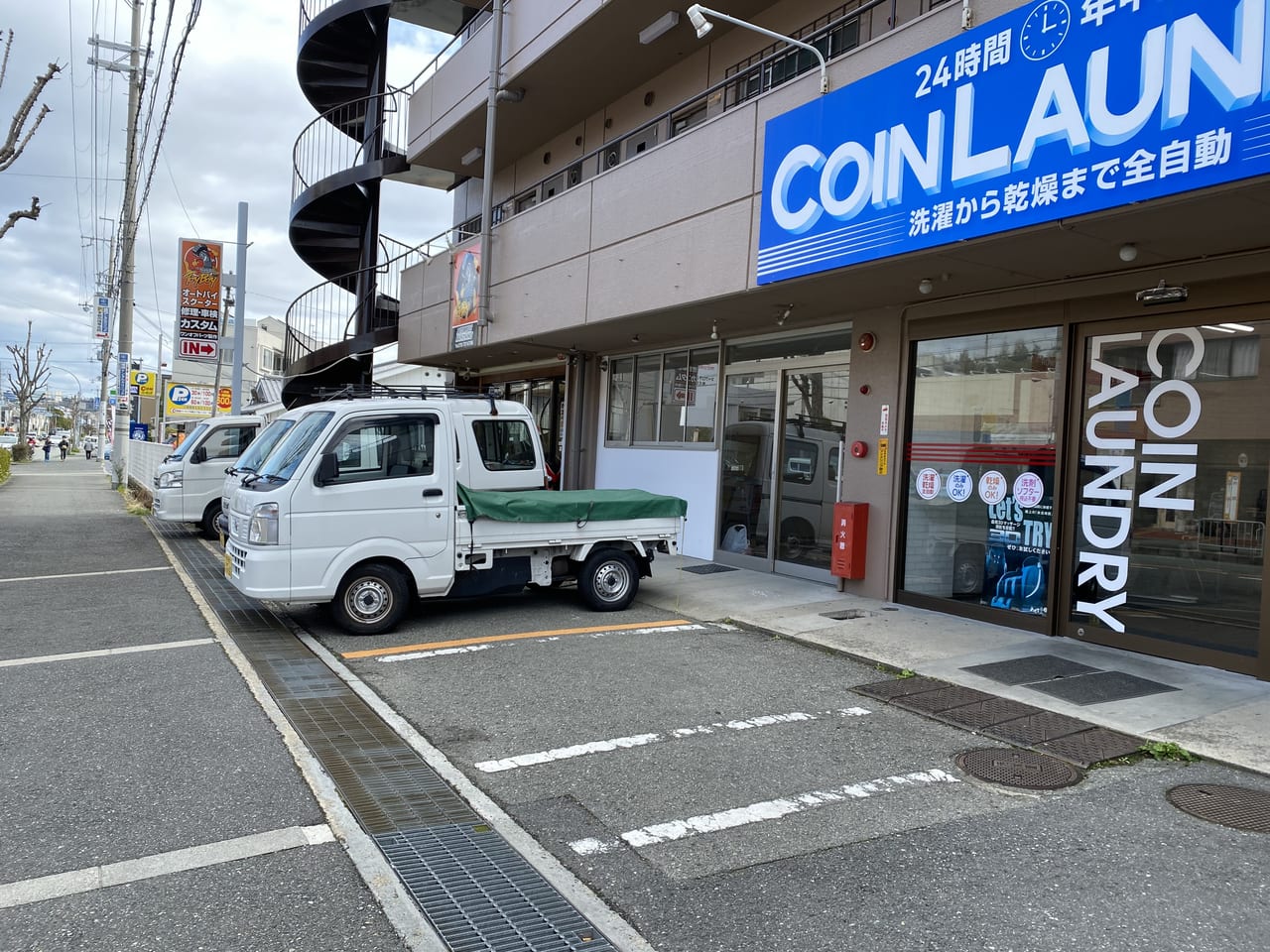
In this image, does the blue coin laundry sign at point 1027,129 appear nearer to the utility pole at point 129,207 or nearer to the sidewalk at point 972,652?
the sidewalk at point 972,652

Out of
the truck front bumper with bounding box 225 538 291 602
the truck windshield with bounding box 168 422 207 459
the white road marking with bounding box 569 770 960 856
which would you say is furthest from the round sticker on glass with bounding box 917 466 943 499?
the truck windshield with bounding box 168 422 207 459

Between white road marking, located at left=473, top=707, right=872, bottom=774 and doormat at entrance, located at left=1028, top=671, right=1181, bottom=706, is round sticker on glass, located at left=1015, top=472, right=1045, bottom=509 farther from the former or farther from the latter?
white road marking, located at left=473, top=707, right=872, bottom=774

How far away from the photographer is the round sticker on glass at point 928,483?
9.04 metres

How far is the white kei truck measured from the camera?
24.5ft

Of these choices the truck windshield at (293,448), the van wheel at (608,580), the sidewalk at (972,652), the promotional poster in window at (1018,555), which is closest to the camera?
the sidewalk at (972,652)

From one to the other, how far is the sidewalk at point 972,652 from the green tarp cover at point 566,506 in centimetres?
115

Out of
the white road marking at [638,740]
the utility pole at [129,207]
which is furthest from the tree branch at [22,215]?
the utility pole at [129,207]

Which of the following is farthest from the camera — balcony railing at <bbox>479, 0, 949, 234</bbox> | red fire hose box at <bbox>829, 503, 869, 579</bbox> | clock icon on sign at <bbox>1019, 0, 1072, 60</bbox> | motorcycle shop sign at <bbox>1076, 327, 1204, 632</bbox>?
red fire hose box at <bbox>829, 503, 869, 579</bbox>

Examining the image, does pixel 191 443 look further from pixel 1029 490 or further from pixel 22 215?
pixel 1029 490

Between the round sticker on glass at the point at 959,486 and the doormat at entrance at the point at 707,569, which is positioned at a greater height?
the round sticker on glass at the point at 959,486

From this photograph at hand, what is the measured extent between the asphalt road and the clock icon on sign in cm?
474

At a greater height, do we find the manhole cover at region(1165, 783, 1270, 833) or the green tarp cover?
the green tarp cover

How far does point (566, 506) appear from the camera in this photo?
27.7ft

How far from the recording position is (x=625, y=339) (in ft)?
44.4
